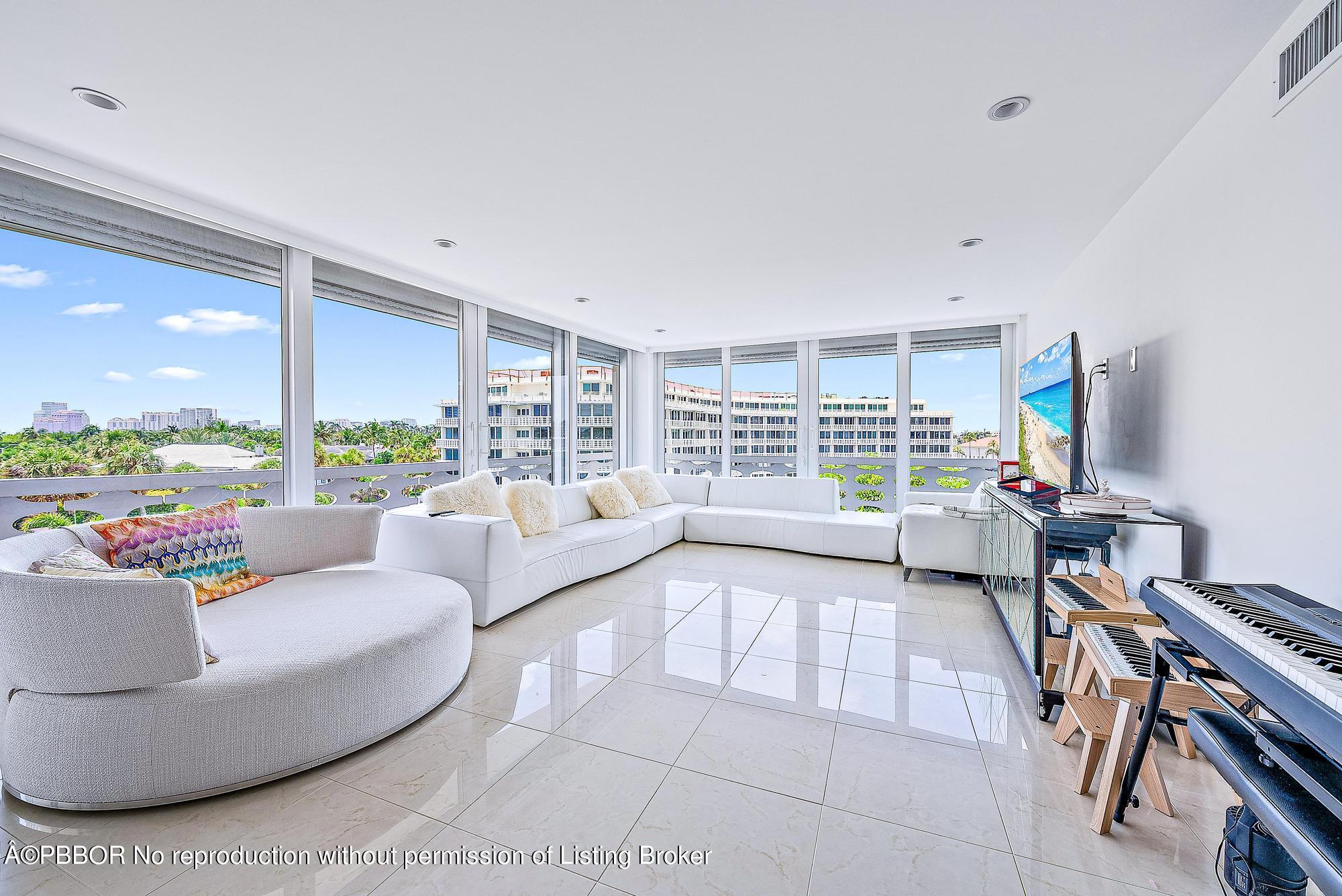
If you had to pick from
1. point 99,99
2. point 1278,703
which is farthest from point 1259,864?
point 99,99

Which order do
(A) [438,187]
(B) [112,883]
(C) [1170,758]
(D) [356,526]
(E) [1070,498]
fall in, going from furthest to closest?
(D) [356,526]
(A) [438,187]
(E) [1070,498]
(C) [1170,758]
(B) [112,883]

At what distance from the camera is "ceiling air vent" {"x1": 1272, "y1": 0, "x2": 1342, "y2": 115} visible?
138 cm

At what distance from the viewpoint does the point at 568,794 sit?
5.63ft

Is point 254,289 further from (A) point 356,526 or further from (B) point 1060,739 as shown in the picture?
(B) point 1060,739

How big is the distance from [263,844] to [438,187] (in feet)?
8.57

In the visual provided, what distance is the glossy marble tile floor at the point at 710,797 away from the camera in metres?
1.40

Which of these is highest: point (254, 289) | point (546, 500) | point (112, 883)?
point (254, 289)

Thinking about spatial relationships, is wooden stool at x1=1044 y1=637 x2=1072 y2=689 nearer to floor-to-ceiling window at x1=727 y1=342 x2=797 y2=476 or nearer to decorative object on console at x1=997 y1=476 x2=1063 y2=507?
decorative object on console at x1=997 y1=476 x2=1063 y2=507

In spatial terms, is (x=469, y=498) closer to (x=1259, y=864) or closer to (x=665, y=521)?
(x=665, y=521)

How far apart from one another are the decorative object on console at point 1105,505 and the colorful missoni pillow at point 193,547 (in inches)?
144

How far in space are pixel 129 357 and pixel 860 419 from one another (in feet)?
19.6

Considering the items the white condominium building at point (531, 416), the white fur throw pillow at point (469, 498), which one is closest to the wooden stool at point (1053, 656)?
the white fur throw pillow at point (469, 498)

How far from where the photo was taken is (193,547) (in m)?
2.35

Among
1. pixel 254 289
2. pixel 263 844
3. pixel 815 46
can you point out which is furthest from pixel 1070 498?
pixel 254 289
